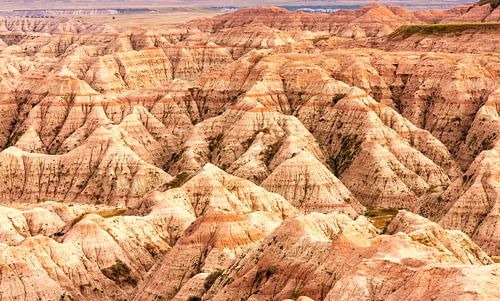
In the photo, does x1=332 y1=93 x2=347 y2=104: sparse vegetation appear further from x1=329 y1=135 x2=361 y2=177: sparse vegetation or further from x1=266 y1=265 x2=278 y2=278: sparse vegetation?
x1=266 y1=265 x2=278 y2=278: sparse vegetation

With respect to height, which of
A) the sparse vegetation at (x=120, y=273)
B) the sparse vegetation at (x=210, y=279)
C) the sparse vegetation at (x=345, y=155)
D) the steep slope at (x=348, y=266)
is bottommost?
the sparse vegetation at (x=345, y=155)

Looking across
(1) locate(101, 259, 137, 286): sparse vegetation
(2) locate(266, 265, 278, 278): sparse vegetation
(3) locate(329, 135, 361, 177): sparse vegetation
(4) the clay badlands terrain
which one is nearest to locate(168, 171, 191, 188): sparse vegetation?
(4) the clay badlands terrain

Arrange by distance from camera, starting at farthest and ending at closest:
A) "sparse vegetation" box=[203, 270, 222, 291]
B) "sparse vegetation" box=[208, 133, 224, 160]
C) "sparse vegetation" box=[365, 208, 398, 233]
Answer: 1. "sparse vegetation" box=[208, 133, 224, 160]
2. "sparse vegetation" box=[365, 208, 398, 233]
3. "sparse vegetation" box=[203, 270, 222, 291]

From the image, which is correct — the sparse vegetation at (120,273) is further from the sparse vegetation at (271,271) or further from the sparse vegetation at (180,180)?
the sparse vegetation at (271,271)

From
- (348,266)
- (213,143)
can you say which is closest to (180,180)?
(213,143)

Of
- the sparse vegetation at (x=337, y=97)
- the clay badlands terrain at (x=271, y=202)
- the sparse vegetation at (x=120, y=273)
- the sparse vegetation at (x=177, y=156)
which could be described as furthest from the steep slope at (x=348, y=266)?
the sparse vegetation at (x=337, y=97)

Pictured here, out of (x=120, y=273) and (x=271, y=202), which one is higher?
(x=271, y=202)

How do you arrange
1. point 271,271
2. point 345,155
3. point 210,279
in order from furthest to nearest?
point 345,155 < point 210,279 < point 271,271

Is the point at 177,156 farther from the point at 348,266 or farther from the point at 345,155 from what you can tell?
the point at 348,266

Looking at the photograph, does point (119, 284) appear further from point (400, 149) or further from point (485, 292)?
point (400, 149)
